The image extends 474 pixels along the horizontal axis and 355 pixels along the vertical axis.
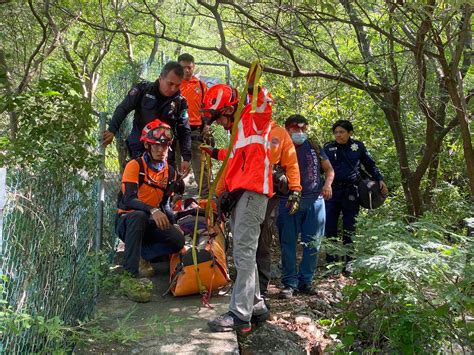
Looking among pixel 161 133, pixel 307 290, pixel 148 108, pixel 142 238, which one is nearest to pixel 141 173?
pixel 161 133

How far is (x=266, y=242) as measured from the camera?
4691 mm

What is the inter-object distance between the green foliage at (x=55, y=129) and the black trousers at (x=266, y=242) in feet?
4.98

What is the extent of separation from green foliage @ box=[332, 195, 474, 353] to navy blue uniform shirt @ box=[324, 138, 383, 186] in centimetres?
182

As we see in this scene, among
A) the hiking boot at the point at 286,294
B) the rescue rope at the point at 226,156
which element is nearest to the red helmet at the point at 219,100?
the rescue rope at the point at 226,156

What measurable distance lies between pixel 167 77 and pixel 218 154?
113 centimetres

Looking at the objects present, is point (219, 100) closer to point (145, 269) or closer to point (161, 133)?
point (161, 133)

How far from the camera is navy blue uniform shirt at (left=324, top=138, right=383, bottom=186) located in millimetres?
6129

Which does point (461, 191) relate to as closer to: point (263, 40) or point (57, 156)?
point (263, 40)

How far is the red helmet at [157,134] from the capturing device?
490 cm

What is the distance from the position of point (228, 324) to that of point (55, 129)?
1.90 meters

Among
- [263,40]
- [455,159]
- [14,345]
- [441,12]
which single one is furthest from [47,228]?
[455,159]

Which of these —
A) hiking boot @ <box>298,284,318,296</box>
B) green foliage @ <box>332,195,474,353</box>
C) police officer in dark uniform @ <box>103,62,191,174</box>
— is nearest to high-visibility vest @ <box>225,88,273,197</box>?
green foliage @ <box>332,195,474,353</box>

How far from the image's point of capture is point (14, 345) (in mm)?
3021

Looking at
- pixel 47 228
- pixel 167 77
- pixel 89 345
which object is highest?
pixel 167 77
